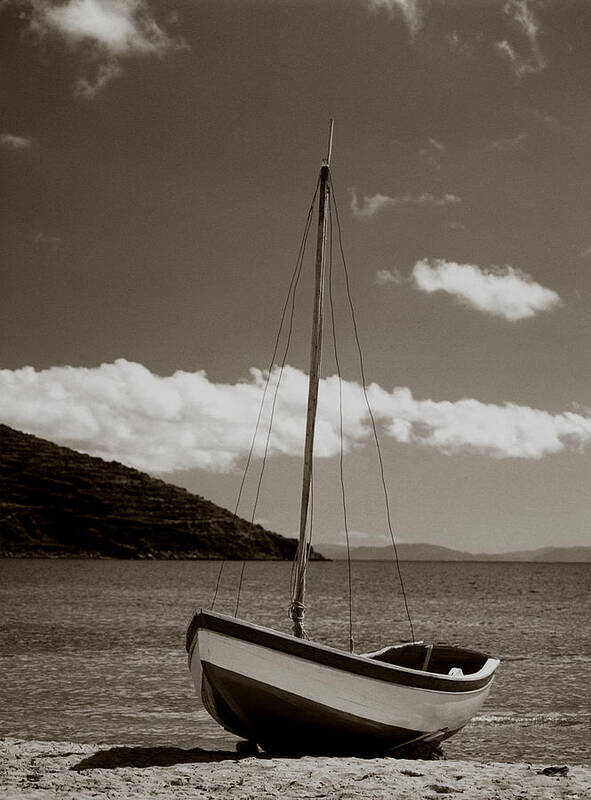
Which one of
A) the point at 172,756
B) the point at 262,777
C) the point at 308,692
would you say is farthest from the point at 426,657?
the point at 262,777

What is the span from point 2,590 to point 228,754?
65414 mm

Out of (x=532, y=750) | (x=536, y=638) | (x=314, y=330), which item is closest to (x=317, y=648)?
(x=314, y=330)

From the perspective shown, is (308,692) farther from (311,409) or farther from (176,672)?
(176,672)

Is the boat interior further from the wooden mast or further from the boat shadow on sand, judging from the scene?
the wooden mast

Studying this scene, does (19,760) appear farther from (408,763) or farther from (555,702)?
(555,702)

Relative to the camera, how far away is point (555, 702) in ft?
67.5

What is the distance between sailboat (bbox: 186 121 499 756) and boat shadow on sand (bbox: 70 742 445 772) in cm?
33

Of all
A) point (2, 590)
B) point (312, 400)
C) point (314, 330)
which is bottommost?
point (2, 590)

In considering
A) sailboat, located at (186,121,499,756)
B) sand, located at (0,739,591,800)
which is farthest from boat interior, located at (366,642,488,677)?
sand, located at (0,739,591,800)

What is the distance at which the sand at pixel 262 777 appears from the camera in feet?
32.9

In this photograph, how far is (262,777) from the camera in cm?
1091

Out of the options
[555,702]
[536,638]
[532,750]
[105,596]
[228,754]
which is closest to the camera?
[228,754]

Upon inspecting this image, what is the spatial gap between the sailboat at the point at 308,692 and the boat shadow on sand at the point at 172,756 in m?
0.33

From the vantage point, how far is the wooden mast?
1311 cm
